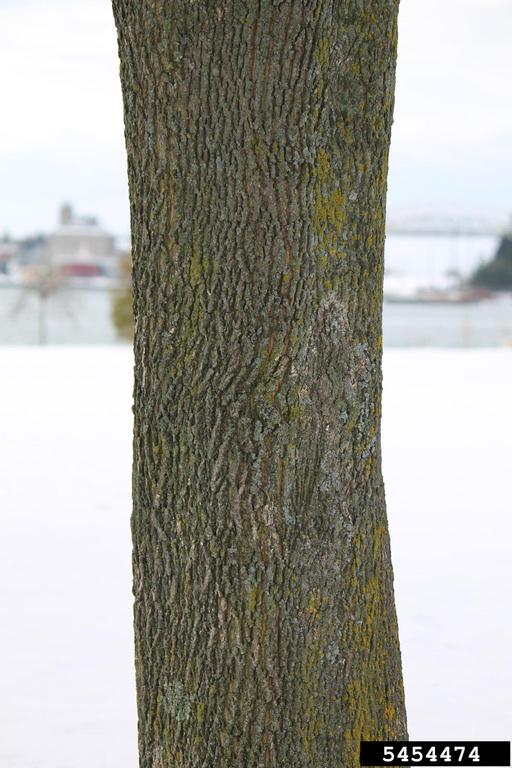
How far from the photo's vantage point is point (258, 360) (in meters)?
2.15

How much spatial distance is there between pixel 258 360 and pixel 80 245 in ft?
217

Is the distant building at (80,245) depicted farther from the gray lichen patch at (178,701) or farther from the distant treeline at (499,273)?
the gray lichen patch at (178,701)

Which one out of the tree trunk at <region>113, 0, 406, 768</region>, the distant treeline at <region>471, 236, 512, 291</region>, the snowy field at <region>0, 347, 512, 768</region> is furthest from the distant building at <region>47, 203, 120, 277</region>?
the tree trunk at <region>113, 0, 406, 768</region>

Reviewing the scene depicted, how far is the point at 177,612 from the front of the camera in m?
2.25

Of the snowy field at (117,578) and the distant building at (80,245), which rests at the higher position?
the distant building at (80,245)

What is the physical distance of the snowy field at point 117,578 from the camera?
12.8ft

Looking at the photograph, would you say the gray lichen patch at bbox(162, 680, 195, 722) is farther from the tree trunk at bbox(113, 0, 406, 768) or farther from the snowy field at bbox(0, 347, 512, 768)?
the snowy field at bbox(0, 347, 512, 768)

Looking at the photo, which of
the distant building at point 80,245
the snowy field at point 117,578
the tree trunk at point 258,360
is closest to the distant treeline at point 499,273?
the distant building at point 80,245

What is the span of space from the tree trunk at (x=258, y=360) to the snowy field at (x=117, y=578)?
154cm

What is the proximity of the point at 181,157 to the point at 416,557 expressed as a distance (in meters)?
4.25

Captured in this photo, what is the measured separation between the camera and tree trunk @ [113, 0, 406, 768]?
2137mm

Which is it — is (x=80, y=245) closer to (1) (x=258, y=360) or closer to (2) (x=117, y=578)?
(2) (x=117, y=578)

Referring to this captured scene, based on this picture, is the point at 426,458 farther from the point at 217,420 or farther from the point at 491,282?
the point at 491,282

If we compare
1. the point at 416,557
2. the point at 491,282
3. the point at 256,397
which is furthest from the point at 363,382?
the point at 491,282
